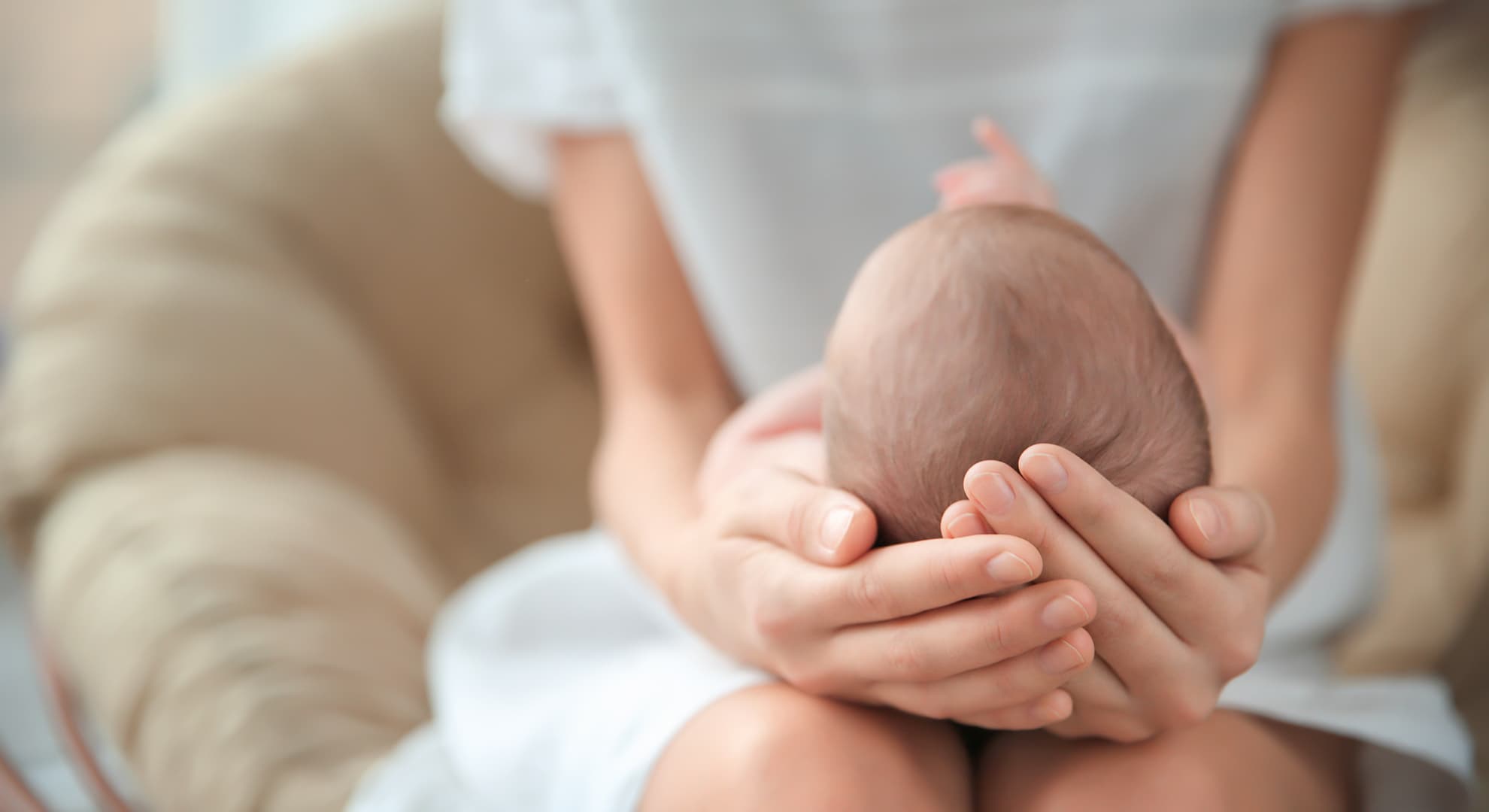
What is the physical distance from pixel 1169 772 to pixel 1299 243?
36 centimetres

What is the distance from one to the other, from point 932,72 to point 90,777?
26.8 inches

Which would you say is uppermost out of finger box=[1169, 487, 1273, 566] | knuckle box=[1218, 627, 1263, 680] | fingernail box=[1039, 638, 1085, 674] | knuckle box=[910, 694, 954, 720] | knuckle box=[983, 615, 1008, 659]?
finger box=[1169, 487, 1273, 566]

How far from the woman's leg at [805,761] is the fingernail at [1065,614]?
0.40 ft

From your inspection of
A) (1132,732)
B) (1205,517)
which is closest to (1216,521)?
(1205,517)

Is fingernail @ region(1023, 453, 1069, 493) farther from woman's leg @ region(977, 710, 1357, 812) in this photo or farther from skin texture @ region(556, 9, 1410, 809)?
woman's leg @ region(977, 710, 1357, 812)

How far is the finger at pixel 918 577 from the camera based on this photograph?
360 millimetres

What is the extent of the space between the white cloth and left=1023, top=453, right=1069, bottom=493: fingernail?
35cm

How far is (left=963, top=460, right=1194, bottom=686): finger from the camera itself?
0.36 m

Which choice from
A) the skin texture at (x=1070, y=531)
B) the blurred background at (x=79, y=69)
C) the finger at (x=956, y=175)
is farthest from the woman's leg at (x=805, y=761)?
the blurred background at (x=79, y=69)

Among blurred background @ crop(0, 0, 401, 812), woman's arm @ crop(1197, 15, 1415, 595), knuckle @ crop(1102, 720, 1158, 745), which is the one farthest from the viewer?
blurred background @ crop(0, 0, 401, 812)

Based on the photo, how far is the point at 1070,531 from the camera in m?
0.38

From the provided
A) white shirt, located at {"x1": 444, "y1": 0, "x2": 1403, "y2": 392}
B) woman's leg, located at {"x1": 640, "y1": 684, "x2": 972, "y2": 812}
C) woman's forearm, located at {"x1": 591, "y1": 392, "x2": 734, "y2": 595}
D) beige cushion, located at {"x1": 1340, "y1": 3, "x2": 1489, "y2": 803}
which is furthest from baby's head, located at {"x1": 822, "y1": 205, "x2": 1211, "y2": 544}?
beige cushion, located at {"x1": 1340, "y1": 3, "x2": 1489, "y2": 803}

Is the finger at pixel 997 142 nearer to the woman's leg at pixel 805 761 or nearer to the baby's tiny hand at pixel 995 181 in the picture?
the baby's tiny hand at pixel 995 181

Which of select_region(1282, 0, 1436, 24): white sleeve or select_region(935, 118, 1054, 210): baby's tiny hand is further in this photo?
select_region(1282, 0, 1436, 24): white sleeve
